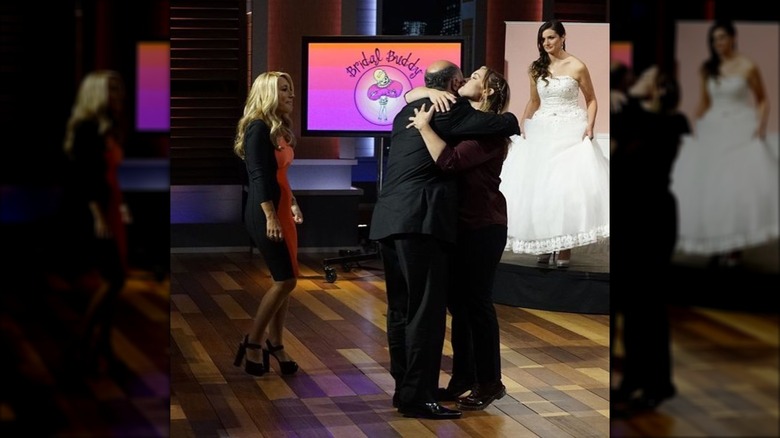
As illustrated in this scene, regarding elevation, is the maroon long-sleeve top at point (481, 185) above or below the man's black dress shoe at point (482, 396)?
above

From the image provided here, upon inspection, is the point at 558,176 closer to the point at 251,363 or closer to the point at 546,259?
the point at 546,259

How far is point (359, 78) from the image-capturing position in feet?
18.0

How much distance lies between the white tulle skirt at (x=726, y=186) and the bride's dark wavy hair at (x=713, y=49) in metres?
0.05

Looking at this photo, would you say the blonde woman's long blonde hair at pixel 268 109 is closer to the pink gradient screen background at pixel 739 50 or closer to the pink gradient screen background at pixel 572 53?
the pink gradient screen background at pixel 572 53

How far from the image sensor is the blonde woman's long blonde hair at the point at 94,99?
137 centimetres

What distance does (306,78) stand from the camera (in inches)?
213

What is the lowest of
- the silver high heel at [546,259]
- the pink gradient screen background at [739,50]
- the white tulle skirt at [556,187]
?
the silver high heel at [546,259]

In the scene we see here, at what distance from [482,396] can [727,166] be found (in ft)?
10.5

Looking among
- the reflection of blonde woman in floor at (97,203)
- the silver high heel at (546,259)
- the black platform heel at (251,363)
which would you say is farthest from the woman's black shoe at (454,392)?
the reflection of blonde woman in floor at (97,203)

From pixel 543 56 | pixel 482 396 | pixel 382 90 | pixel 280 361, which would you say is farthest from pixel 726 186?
pixel 543 56

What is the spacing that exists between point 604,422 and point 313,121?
2.01 m

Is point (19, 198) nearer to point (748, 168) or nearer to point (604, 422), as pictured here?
point (748, 168)

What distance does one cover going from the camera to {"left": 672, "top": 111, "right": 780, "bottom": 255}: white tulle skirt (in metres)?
1.32

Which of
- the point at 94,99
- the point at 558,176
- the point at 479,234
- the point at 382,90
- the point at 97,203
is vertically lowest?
the point at 479,234
